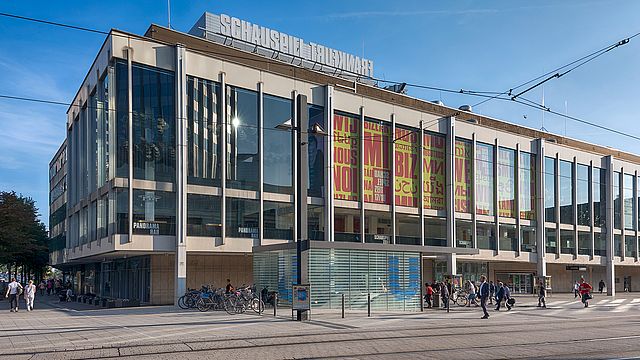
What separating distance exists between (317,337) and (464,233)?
36117 mm

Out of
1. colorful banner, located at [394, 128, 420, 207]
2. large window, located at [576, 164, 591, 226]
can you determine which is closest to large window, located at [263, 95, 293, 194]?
colorful banner, located at [394, 128, 420, 207]

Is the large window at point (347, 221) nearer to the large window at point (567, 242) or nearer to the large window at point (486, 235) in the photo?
the large window at point (486, 235)

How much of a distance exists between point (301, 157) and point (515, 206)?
33968 millimetres

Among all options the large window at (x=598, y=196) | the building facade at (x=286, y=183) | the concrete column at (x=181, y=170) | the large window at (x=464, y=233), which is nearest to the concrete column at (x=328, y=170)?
the building facade at (x=286, y=183)

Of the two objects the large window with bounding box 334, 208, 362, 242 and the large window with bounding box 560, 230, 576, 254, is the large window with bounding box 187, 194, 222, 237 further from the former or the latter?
the large window with bounding box 560, 230, 576, 254

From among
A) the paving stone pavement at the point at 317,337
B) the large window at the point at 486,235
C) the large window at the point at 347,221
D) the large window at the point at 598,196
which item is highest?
the large window at the point at 598,196

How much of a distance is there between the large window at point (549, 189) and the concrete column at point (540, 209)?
743 millimetres

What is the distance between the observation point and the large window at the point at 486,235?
52.0 meters

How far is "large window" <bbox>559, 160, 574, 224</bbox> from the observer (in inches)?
2292

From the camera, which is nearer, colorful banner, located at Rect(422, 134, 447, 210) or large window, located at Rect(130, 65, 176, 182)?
large window, located at Rect(130, 65, 176, 182)

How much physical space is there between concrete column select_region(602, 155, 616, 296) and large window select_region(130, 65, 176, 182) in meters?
45.6

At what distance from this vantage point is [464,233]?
2020 inches

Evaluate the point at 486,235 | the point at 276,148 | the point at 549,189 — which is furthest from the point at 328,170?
the point at 549,189

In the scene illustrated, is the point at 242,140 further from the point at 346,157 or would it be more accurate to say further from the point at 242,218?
the point at 346,157
